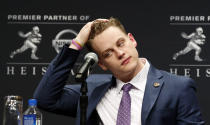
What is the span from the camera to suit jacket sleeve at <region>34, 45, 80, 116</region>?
8.37 ft

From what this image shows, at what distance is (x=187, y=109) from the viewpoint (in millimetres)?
2320

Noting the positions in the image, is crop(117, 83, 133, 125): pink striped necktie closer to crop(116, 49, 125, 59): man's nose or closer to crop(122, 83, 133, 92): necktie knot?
crop(122, 83, 133, 92): necktie knot

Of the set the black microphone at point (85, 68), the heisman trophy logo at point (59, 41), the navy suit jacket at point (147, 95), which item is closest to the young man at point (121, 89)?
the navy suit jacket at point (147, 95)

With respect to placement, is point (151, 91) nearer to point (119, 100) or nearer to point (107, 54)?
point (119, 100)

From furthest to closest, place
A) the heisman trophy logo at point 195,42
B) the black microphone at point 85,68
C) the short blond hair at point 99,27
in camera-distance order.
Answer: the heisman trophy logo at point 195,42
the short blond hair at point 99,27
the black microphone at point 85,68

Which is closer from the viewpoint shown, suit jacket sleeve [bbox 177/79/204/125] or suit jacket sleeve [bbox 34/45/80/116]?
suit jacket sleeve [bbox 177/79/204/125]

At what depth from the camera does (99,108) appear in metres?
2.54

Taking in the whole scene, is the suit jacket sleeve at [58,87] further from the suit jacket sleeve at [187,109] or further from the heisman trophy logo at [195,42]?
the heisman trophy logo at [195,42]

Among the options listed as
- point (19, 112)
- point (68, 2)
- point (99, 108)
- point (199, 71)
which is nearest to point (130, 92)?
point (99, 108)

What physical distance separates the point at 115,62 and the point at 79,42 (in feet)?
0.96

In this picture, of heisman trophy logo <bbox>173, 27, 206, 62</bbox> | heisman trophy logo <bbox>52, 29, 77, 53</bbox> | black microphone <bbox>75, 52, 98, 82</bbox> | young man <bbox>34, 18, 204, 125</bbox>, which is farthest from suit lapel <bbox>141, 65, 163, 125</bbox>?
heisman trophy logo <bbox>52, 29, 77, 53</bbox>

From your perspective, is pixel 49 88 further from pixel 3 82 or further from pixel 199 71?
pixel 199 71

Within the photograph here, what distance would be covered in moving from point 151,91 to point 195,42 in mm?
1474

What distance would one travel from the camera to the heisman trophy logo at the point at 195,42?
3705 mm
